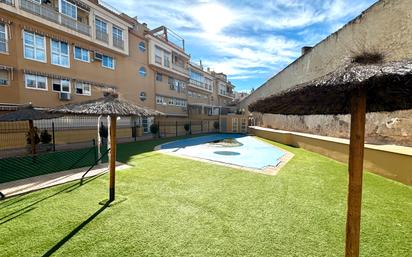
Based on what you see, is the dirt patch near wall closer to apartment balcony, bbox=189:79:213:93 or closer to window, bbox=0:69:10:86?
window, bbox=0:69:10:86

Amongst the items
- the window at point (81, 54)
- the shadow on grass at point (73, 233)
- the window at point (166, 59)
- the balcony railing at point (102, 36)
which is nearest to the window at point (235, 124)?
the window at point (166, 59)

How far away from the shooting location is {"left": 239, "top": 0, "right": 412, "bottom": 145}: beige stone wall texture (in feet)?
25.1

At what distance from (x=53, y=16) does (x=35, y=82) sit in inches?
200

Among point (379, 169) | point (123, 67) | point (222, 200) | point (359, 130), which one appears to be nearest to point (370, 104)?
point (359, 130)

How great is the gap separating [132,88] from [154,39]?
7.03m

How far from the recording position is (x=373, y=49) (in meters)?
2.43

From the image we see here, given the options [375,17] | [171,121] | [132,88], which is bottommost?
[171,121]

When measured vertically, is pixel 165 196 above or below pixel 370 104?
below

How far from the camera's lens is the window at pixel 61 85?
15.7 metres

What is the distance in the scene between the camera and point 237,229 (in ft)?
13.4

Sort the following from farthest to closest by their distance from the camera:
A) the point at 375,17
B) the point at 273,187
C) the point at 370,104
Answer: the point at 375,17, the point at 273,187, the point at 370,104

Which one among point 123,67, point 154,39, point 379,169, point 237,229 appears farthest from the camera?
point 154,39

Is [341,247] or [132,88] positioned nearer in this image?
[341,247]

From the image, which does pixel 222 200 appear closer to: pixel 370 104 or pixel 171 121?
pixel 370 104
